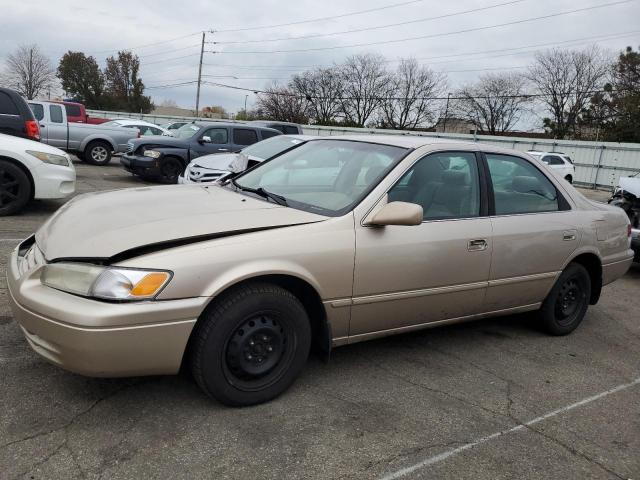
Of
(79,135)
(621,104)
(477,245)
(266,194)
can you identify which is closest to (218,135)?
(79,135)

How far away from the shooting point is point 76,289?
8.48 feet

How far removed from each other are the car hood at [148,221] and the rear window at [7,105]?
5.72 metres

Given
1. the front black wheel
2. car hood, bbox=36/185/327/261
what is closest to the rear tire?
car hood, bbox=36/185/327/261

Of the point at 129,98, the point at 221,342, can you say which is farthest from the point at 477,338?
the point at 129,98

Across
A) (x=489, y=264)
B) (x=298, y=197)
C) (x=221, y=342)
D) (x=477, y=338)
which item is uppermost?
(x=298, y=197)

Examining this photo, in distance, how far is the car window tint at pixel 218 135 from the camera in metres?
12.5

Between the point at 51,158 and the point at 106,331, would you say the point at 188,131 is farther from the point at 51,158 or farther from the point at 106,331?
the point at 106,331

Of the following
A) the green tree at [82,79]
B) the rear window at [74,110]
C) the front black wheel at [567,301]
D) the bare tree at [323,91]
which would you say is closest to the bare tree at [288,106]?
the bare tree at [323,91]

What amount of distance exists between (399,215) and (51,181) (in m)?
5.81

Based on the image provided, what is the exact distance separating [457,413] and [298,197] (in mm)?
1672

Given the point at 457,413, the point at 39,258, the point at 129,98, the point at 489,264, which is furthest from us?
the point at 129,98

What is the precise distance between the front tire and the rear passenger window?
10185mm

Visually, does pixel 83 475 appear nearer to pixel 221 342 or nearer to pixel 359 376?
pixel 221 342

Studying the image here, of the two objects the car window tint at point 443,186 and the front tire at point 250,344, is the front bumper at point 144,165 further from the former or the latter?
the front tire at point 250,344
